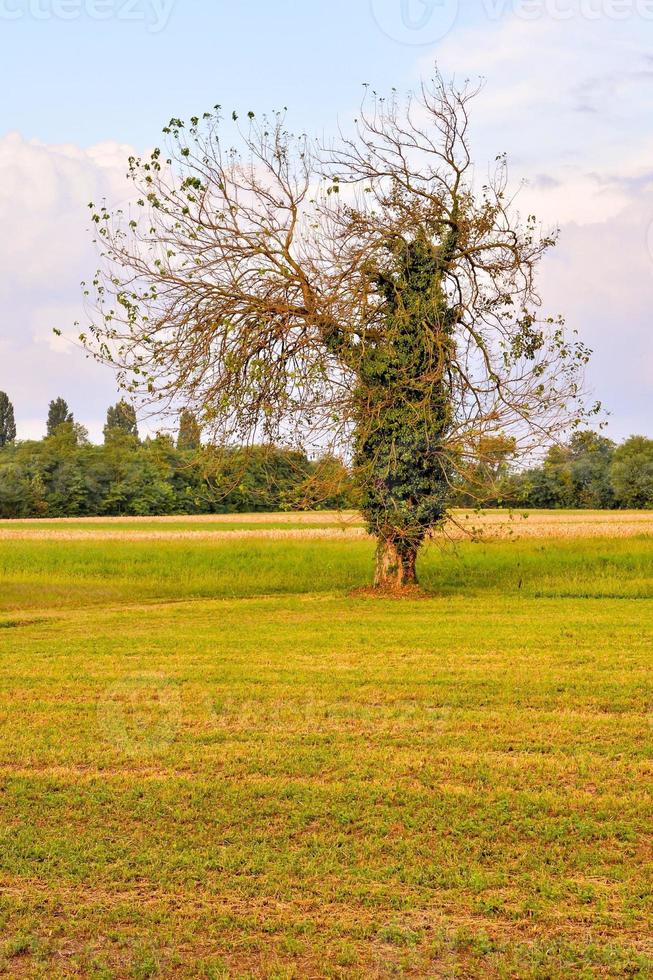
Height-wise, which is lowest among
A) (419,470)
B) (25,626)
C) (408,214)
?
(25,626)

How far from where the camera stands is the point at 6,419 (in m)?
120

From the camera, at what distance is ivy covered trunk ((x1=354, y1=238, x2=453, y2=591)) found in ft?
72.4

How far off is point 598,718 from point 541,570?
17.5m

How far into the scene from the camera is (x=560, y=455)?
70.5 feet

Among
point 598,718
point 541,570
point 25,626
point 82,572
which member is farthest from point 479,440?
point 82,572

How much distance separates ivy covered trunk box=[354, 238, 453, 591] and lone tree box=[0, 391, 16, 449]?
341ft

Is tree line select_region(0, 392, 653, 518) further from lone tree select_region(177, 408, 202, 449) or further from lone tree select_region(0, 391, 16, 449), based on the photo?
lone tree select_region(177, 408, 202, 449)

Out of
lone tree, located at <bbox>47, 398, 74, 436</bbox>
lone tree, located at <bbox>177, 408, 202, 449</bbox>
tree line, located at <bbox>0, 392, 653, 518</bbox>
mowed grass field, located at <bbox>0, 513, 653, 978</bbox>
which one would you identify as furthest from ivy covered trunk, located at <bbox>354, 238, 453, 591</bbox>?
lone tree, located at <bbox>47, 398, 74, 436</bbox>

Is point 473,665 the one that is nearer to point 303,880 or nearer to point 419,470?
point 303,880

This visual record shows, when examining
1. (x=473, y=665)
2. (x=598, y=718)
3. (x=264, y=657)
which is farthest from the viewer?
(x=264, y=657)

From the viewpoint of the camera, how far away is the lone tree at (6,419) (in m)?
119

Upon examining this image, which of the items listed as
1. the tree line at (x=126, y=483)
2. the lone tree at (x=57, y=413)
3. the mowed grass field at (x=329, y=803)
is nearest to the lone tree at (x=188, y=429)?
the mowed grass field at (x=329, y=803)

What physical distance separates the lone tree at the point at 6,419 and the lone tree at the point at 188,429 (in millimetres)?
102096

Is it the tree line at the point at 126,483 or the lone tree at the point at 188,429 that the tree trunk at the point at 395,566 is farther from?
the tree line at the point at 126,483
